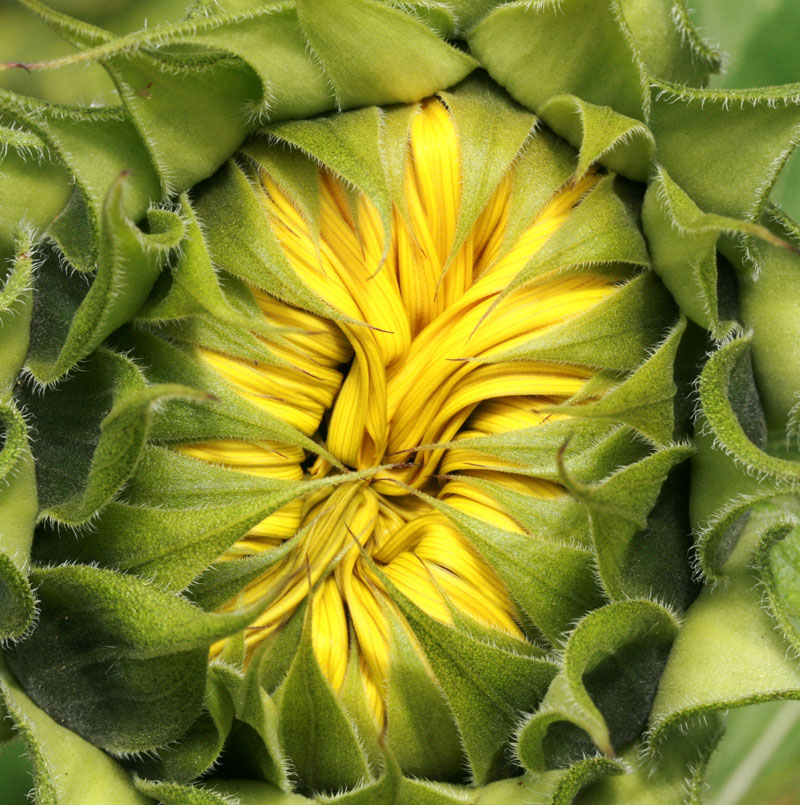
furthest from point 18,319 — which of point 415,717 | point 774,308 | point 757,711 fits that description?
point 757,711

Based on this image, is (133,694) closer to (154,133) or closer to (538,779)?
(538,779)

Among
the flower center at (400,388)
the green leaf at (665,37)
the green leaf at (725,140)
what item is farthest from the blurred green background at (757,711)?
the flower center at (400,388)

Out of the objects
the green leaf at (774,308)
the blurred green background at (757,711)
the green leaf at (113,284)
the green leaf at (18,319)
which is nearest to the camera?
the green leaf at (113,284)

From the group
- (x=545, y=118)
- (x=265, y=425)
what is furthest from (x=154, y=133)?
(x=545, y=118)

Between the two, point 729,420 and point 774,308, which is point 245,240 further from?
point 774,308

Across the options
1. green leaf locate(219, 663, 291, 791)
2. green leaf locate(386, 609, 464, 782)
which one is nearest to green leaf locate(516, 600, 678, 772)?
green leaf locate(386, 609, 464, 782)

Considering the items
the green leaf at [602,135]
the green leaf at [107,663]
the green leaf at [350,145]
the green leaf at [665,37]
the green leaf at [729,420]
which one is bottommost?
the green leaf at [107,663]

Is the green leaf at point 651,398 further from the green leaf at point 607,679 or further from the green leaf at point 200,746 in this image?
the green leaf at point 200,746
